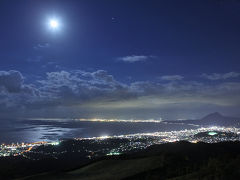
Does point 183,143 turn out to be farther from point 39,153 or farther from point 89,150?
point 39,153

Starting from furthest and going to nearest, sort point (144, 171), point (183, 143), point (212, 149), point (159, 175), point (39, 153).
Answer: point (39, 153)
point (183, 143)
point (212, 149)
point (144, 171)
point (159, 175)

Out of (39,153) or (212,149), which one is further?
(39,153)

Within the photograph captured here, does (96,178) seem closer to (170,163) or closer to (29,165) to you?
(170,163)

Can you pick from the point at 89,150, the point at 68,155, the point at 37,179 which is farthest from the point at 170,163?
the point at 89,150

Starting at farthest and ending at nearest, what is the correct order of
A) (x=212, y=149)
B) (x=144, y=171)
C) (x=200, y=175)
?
1. (x=212, y=149)
2. (x=144, y=171)
3. (x=200, y=175)

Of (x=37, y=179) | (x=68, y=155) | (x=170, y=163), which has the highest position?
(x=170, y=163)

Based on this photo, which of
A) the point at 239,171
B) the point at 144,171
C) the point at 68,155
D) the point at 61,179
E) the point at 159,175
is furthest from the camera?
the point at 68,155

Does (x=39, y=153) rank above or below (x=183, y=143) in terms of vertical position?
below

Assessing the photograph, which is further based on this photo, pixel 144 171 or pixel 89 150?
pixel 89 150

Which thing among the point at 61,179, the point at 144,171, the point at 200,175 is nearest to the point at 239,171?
the point at 200,175
